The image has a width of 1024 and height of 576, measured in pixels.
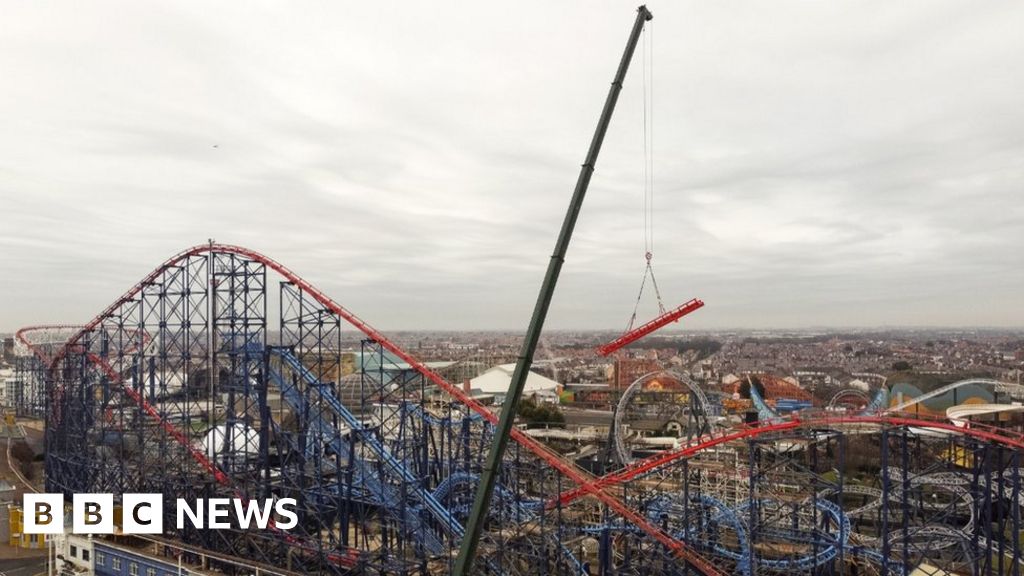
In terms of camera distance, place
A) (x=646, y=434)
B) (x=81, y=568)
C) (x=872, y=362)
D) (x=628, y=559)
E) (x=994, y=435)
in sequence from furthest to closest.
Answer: (x=872, y=362) < (x=646, y=434) < (x=81, y=568) < (x=628, y=559) < (x=994, y=435)

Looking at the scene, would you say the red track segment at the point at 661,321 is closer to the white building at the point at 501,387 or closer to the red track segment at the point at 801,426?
the red track segment at the point at 801,426

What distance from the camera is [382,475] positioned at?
14375mm

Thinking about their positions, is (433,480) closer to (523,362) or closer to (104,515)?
(104,515)

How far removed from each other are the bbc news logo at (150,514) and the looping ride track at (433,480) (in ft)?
1.06

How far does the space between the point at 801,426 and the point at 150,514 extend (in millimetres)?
14104

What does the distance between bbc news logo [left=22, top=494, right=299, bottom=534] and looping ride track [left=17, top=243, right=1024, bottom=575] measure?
324mm

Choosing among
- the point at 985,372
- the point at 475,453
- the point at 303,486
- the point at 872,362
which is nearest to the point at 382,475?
the point at 303,486

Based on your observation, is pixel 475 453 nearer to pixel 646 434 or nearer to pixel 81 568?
pixel 81 568

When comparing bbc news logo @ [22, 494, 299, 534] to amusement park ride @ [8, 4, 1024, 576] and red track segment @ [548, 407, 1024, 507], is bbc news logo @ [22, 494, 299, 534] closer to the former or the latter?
amusement park ride @ [8, 4, 1024, 576]

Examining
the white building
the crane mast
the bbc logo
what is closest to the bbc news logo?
the bbc logo

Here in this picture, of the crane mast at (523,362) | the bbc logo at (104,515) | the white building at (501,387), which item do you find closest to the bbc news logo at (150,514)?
the bbc logo at (104,515)

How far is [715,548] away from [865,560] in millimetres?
3577

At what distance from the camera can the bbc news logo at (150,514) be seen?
1448cm

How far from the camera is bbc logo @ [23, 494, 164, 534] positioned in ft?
51.6
